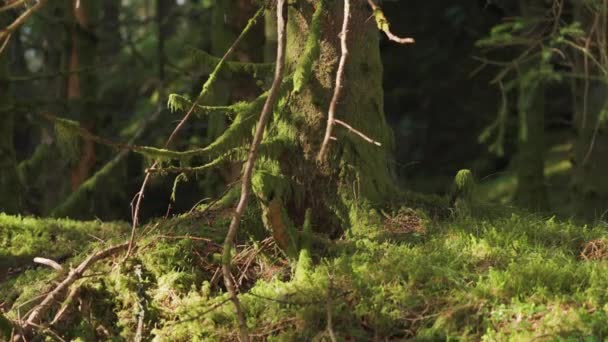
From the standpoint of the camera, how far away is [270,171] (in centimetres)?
602

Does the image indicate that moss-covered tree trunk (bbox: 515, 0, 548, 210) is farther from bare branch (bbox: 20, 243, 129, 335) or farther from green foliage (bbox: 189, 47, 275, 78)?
bare branch (bbox: 20, 243, 129, 335)

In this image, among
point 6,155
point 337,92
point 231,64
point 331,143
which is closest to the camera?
point 337,92

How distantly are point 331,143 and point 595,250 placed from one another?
193 cm

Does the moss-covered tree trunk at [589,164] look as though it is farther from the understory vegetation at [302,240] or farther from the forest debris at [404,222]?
the forest debris at [404,222]

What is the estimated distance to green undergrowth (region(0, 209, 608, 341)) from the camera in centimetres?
463

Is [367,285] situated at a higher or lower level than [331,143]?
lower

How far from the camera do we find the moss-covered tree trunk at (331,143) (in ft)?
19.6

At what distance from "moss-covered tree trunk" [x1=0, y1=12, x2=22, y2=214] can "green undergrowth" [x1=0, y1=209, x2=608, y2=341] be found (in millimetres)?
2848

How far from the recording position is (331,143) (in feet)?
19.7

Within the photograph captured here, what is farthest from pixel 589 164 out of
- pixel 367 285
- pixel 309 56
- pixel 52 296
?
pixel 52 296

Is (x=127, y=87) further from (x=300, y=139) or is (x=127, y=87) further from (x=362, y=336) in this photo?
(x=362, y=336)

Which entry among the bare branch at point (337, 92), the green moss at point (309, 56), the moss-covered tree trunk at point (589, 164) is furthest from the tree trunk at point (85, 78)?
the bare branch at point (337, 92)

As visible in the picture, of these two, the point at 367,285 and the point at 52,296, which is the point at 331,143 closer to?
the point at 367,285

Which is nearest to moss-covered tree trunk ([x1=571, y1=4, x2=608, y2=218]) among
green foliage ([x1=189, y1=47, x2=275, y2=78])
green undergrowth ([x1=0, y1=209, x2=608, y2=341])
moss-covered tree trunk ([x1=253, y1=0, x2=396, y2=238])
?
green undergrowth ([x1=0, y1=209, x2=608, y2=341])
